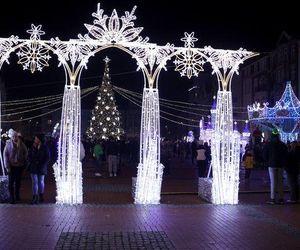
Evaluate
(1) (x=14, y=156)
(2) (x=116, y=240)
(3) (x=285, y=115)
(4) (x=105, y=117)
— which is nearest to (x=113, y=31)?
(1) (x=14, y=156)

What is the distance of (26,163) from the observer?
1482cm

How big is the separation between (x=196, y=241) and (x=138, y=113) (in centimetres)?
7770

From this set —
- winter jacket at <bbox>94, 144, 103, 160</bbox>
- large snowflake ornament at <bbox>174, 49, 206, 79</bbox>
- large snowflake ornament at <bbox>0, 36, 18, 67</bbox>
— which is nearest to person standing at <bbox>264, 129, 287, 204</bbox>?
large snowflake ornament at <bbox>174, 49, 206, 79</bbox>

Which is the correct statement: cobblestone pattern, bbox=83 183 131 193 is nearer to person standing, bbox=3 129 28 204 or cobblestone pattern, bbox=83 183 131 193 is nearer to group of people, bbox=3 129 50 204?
group of people, bbox=3 129 50 204

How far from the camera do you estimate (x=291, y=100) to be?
3156cm

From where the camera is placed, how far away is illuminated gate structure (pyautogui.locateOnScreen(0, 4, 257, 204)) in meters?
14.1

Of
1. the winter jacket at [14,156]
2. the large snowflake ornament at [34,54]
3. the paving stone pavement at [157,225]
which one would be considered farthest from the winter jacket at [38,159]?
the large snowflake ornament at [34,54]

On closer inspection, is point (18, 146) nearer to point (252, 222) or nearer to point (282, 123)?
point (252, 222)

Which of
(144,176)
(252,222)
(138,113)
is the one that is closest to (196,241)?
(252,222)

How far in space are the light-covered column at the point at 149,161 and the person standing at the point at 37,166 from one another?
2486 millimetres

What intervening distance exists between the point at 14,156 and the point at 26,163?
379 millimetres

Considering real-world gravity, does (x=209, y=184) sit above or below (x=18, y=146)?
below

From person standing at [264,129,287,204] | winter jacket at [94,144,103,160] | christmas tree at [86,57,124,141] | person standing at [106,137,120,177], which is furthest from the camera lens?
christmas tree at [86,57,124,141]

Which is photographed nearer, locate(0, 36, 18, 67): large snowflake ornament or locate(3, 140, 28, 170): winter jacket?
locate(0, 36, 18, 67): large snowflake ornament
